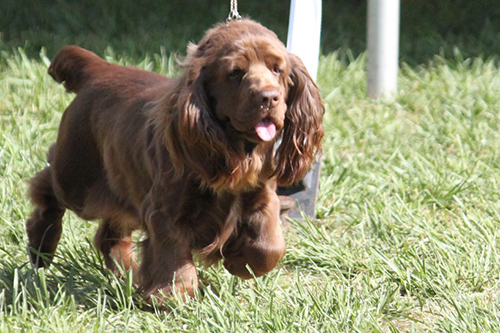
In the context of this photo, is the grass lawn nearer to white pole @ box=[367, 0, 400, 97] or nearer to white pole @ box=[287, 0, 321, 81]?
white pole @ box=[367, 0, 400, 97]

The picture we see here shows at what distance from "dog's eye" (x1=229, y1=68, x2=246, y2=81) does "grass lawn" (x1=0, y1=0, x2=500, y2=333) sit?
810mm

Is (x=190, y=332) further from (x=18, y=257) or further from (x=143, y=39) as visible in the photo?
(x=143, y=39)

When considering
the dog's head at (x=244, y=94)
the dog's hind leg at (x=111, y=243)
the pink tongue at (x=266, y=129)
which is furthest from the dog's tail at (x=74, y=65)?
the pink tongue at (x=266, y=129)

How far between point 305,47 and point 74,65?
1.27 m

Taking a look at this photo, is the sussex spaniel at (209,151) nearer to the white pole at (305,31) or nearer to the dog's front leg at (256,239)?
the dog's front leg at (256,239)

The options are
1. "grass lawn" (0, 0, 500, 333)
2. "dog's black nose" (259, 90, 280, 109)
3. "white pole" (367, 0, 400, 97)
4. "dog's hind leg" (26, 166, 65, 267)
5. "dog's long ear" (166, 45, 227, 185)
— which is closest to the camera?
"dog's black nose" (259, 90, 280, 109)

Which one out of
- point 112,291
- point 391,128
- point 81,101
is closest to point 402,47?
point 391,128

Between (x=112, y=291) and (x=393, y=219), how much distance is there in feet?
4.99

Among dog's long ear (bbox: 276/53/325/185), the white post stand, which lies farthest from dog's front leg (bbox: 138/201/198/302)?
the white post stand

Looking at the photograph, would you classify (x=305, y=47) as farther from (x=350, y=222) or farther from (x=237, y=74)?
(x=237, y=74)

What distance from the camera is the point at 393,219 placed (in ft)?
13.2

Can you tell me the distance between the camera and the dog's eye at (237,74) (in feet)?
9.33

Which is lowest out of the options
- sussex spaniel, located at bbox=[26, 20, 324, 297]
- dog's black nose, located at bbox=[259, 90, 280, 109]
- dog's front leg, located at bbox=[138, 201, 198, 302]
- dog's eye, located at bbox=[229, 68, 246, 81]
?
dog's front leg, located at bbox=[138, 201, 198, 302]

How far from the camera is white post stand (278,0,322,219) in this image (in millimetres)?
4250
